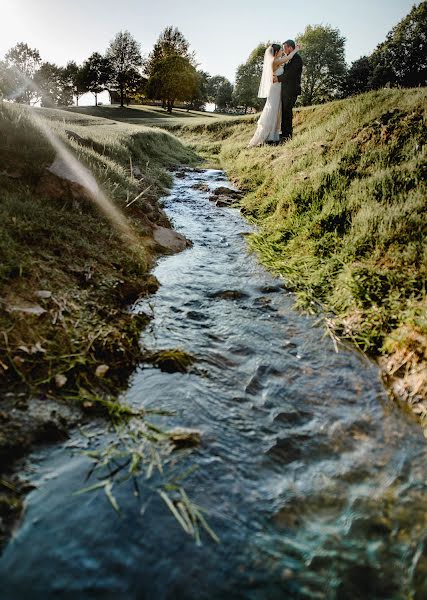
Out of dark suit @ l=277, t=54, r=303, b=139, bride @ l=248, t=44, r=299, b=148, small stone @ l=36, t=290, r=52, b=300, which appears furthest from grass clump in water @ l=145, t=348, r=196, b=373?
bride @ l=248, t=44, r=299, b=148

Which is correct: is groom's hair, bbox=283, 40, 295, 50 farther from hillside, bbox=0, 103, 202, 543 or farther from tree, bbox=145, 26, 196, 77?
tree, bbox=145, 26, 196, 77

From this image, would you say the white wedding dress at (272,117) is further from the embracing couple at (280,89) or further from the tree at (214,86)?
the tree at (214,86)

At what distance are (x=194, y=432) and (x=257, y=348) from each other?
4.15ft

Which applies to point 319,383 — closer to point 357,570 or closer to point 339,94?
point 357,570

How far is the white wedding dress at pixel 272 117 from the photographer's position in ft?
41.6

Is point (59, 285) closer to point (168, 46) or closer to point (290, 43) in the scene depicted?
point (290, 43)

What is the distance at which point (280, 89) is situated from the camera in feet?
41.5

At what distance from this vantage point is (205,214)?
816 centimetres

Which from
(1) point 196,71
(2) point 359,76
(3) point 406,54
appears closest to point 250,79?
(1) point 196,71

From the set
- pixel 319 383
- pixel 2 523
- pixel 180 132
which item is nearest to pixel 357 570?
pixel 319 383

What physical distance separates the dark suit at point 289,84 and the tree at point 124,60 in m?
52.5

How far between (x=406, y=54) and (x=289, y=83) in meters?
43.1

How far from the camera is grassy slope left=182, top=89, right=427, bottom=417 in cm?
349

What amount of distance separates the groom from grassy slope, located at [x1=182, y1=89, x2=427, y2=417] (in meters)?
3.09
